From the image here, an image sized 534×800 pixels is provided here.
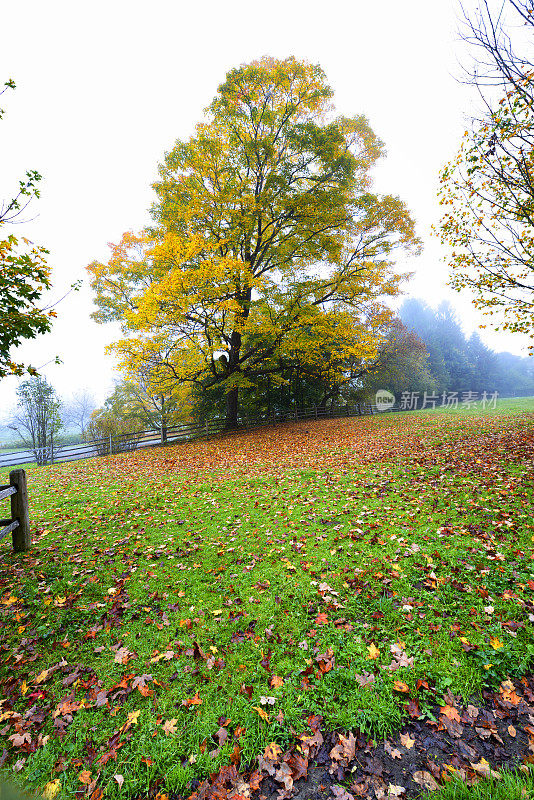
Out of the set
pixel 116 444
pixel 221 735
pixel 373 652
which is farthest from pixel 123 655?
pixel 116 444

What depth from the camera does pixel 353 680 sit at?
6.82 ft

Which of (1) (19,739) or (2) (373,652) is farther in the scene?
(2) (373,652)

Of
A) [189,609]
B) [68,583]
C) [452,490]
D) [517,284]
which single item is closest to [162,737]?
[189,609]

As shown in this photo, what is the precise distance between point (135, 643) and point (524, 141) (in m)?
12.6

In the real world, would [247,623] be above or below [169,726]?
below

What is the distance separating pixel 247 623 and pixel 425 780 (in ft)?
6.18

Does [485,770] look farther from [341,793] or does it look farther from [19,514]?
[19,514]

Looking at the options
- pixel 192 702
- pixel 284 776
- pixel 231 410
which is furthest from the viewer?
pixel 231 410

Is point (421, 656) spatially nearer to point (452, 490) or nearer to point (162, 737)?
point (162, 737)

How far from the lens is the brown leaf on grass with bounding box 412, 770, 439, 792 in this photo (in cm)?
135

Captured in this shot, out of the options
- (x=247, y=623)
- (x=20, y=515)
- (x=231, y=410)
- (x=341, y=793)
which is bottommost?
(x=247, y=623)

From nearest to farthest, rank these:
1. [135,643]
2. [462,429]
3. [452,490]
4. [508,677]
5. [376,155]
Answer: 1. [508,677]
2. [135,643]
3. [452,490]
4. [462,429]
5. [376,155]

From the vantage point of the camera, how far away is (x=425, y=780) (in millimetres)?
1385

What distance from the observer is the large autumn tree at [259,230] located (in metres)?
12.7
